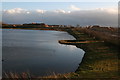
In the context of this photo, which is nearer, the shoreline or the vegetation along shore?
the vegetation along shore

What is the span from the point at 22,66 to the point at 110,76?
10.6 m

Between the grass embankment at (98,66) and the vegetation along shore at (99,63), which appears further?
the grass embankment at (98,66)

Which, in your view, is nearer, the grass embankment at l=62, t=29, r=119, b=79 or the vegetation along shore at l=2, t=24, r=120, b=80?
the vegetation along shore at l=2, t=24, r=120, b=80

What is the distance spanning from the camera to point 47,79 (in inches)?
554

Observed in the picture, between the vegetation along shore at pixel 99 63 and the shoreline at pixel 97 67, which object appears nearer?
the vegetation along shore at pixel 99 63

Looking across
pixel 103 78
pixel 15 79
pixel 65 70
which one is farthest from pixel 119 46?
pixel 15 79

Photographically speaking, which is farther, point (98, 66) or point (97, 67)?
point (98, 66)

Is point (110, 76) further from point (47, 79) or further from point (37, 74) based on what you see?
point (37, 74)

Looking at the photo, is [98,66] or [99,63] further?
[99,63]

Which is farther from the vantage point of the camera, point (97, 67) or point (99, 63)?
point (99, 63)

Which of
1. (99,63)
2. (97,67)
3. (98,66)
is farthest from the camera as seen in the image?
(99,63)

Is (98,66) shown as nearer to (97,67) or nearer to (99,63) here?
(97,67)

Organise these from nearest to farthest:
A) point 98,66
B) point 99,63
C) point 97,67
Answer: point 97,67 → point 98,66 → point 99,63

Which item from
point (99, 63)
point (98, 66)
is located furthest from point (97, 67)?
point (99, 63)
